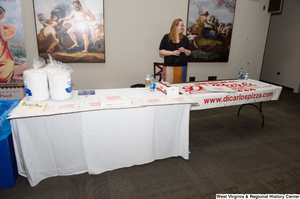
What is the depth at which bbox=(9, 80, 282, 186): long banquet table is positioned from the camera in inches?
60.3

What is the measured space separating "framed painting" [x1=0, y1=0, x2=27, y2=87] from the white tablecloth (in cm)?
211

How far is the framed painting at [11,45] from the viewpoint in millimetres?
2885

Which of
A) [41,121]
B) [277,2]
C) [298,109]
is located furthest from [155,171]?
[277,2]

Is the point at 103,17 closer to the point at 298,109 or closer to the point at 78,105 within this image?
the point at 78,105

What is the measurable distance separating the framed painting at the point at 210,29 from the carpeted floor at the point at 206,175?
2.23 meters

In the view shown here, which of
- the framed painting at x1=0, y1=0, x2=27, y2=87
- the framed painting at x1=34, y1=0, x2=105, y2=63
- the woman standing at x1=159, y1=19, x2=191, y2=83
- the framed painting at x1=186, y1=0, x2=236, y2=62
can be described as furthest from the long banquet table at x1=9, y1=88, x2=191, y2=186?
the framed painting at x1=186, y1=0, x2=236, y2=62

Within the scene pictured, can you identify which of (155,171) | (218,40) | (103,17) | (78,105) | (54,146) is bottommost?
(155,171)

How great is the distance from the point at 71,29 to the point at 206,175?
3.17 meters

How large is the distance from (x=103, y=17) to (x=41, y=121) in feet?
8.27

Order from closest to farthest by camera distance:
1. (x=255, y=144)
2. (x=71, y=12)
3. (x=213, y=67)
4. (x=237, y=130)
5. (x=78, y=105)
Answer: (x=78, y=105) < (x=255, y=144) < (x=237, y=130) < (x=71, y=12) < (x=213, y=67)

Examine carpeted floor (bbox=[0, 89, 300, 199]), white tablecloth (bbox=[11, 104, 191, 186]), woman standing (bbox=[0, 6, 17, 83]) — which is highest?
woman standing (bbox=[0, 6, 17, 83])

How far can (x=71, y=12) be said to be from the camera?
126 inches

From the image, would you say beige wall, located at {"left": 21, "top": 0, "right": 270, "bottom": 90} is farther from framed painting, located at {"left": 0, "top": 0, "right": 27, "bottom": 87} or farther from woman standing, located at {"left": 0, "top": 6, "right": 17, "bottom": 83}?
woman standing, located at {"left": 0, "top": 6, "right": 17, "bottom": 83}

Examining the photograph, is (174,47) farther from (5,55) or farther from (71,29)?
(5,55)
